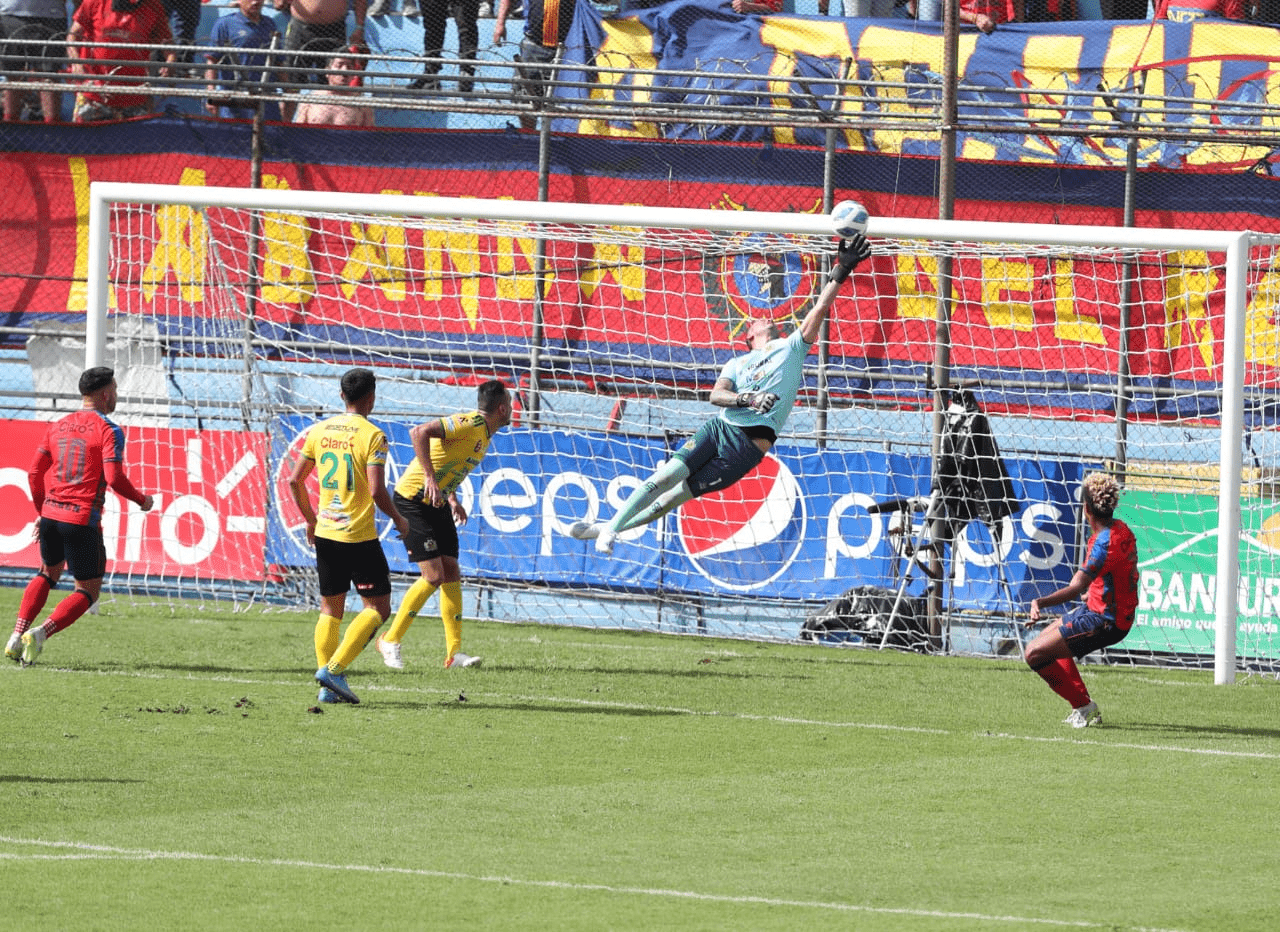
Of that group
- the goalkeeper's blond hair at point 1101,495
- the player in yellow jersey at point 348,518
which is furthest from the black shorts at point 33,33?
the goalkeeper's blond hair at point 1101,495

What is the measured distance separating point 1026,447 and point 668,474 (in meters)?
5.99

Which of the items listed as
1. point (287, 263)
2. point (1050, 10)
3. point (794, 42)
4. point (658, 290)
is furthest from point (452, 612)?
point (1050, 10)

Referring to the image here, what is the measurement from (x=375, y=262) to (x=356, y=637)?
8.99 metres

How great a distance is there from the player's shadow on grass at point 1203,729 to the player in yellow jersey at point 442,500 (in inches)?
174

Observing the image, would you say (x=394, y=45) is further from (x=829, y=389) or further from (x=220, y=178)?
(x=829, y=389)

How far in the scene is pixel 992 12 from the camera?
19.6 metres

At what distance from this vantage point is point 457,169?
18969 millimetres

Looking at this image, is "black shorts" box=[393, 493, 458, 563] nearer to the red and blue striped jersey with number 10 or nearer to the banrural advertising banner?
the red and blue striped jersey with number 10

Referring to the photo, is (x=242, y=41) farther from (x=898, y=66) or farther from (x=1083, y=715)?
(x=1083, y=715)

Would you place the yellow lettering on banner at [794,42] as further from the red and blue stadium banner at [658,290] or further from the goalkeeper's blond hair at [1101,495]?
the goalkeeper's blond hair at [1101,495]

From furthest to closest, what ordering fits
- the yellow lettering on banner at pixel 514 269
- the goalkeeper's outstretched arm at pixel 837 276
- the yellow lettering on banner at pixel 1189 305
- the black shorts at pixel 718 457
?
the yellow lettering on banner at pixel 514 269 < the yellow lettering on banner at pixel 1189 305 < the black shorts at pixel 718 457 < the goalkeeper's outstretched arm at pixel 837 276

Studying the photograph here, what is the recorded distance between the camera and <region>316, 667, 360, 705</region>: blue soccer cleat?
35.3 feet

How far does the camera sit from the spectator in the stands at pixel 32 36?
65.4ft

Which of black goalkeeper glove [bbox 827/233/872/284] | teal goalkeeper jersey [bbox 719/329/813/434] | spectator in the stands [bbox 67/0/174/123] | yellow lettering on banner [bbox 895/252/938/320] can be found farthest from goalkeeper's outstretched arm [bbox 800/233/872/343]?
spectator in the stands [bbox 67/0/174/123]
